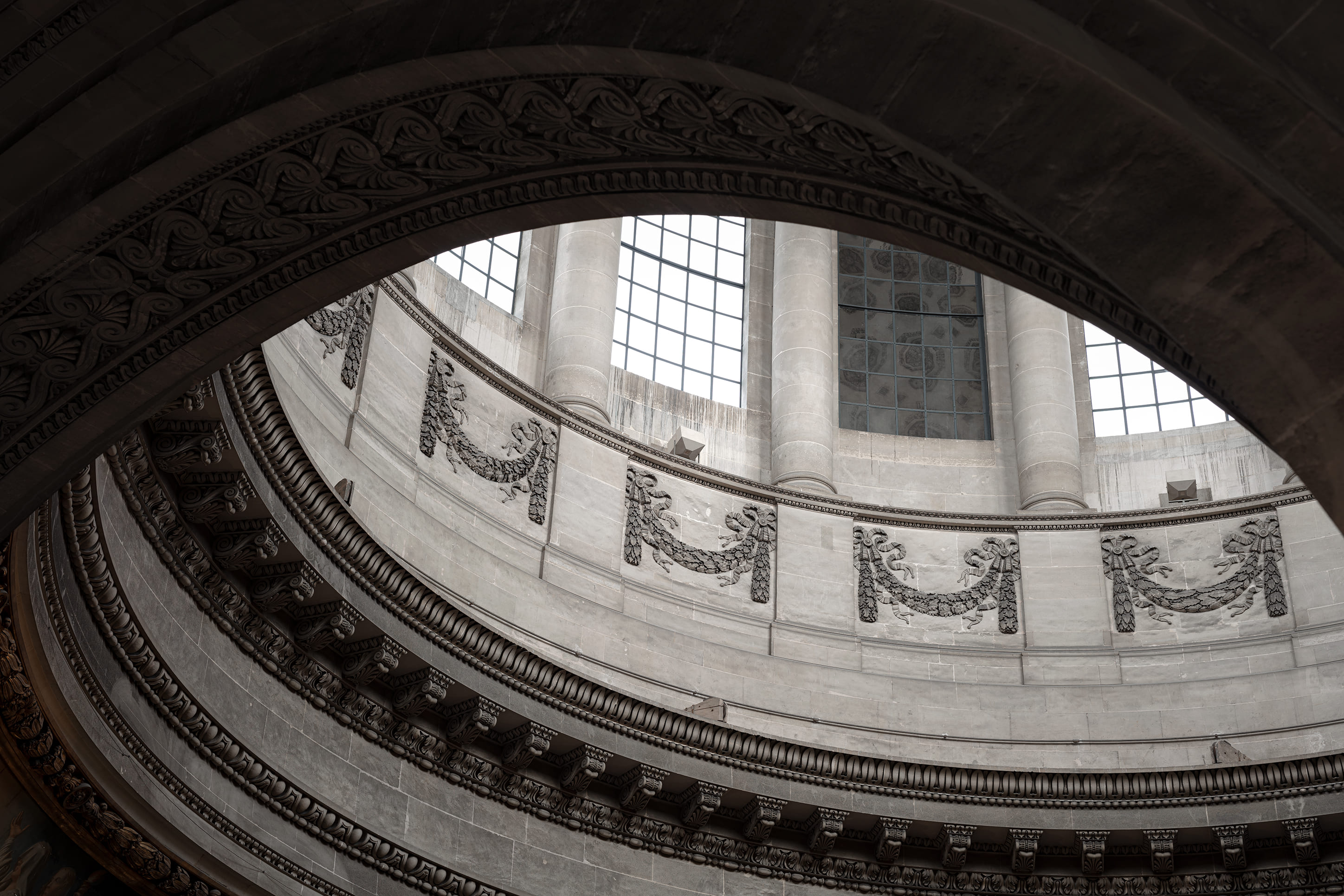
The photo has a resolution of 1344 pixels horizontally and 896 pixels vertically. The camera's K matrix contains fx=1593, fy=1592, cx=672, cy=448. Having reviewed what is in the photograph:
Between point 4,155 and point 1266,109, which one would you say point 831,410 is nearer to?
point 4,155

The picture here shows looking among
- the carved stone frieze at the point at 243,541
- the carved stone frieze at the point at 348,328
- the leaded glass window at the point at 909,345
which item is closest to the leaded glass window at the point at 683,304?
the leaded glass window at the point at 909,345

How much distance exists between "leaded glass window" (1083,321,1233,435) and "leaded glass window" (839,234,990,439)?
5.02ft

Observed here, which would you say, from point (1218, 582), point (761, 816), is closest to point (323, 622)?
point (761, 816)

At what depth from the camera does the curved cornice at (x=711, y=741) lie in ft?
40.7

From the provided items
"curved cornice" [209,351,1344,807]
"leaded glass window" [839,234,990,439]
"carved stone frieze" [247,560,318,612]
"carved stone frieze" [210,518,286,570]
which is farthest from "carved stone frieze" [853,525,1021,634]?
"carved stone frieze" [210,518,286,570]

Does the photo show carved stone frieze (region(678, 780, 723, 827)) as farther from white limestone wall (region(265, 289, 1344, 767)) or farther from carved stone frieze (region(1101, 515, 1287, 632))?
carved stone frieze (region(1101, 515, 1287, 632))

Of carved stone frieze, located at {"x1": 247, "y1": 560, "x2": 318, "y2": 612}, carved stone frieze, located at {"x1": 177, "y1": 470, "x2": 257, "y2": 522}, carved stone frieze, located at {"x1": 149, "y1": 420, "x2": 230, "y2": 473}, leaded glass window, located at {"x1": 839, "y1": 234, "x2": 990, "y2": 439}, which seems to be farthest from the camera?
leaded glass window, located at {"x1": 839, "y1": 234, "x2": 990, "y2": 439}

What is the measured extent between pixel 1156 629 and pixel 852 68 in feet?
43.3

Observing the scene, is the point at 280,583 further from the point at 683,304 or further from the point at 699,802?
the point at 683,304

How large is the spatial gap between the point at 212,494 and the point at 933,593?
360 inches

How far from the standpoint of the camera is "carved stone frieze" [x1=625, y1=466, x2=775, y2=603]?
672 inches

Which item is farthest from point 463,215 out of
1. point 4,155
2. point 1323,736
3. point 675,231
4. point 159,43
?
point 675,231

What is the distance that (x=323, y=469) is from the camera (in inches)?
538

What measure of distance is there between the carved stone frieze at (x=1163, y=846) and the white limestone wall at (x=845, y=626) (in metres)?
1.82
